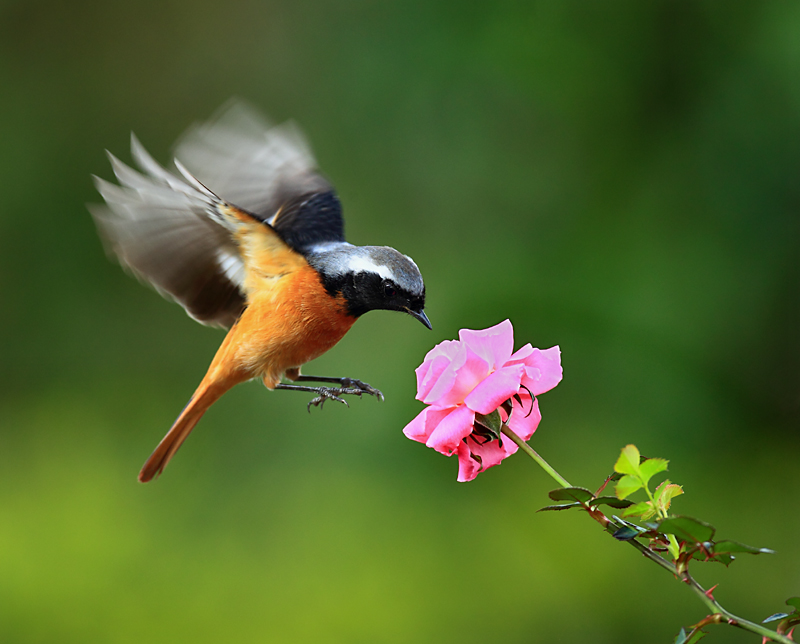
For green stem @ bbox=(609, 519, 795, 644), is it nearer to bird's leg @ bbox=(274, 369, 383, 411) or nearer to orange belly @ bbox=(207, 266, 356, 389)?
bird's leg @ bbox=(274, 369, 383, 411)

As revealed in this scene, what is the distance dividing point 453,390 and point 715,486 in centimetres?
287

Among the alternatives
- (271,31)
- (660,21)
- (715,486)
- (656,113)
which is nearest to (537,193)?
(656,113)

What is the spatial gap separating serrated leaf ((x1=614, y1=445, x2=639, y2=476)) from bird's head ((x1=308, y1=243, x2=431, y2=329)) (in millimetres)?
927

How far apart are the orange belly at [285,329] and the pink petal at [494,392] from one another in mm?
1108

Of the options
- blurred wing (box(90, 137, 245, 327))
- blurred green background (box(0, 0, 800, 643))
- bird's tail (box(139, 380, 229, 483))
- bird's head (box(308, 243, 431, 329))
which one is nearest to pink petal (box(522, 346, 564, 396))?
bird's head (box(308, 243, 431, 329))

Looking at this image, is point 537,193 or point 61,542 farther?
point 537,193

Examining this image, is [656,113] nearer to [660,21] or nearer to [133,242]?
[660,21]

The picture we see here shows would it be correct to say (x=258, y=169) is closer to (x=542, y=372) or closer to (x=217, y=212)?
(x=217, y=212)

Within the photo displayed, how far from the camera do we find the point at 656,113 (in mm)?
3488

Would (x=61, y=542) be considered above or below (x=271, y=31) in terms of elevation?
below

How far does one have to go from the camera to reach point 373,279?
1.75 meters

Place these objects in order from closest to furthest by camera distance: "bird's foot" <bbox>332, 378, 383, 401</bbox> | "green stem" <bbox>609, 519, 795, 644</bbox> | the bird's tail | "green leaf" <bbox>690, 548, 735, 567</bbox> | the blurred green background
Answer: "green stem" <bbox>609, 519, 795, 644</bbox> < "green leaf" <bbox>690, 548, 735, 567</bbox> < "bird's foot" <bbox>332, 378, 383, 401</bbox> < the bird's tail < the blurred green background

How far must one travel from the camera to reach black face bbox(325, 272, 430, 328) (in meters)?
1.70

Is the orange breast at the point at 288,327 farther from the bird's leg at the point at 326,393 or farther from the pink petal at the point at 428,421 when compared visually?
the pink petal at the point at 428,421
